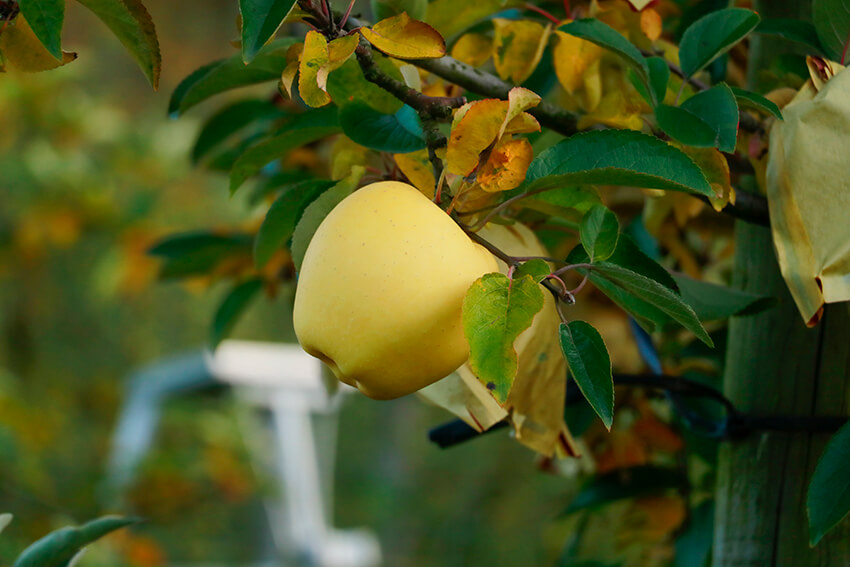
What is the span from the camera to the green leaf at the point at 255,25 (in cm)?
26

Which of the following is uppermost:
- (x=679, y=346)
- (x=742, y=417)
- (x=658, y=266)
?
(x=658, y=266)

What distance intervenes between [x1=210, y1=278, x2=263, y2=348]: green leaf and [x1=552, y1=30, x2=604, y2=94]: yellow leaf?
0.34 meters

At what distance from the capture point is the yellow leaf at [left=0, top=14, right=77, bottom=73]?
309 millimetres

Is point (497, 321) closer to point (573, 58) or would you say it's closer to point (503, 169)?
point (503, 169)

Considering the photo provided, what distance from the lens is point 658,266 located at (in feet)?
1.05

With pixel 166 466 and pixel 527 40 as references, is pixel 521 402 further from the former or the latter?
pixel 166 466

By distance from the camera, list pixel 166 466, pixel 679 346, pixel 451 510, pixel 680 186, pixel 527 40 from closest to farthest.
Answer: pixel 680 186, pixel 527 40, pixel 679 346, pixel 166 466, pixel 451 510

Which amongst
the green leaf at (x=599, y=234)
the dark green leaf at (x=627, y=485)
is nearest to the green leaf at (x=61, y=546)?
the green leaf at (x=599, y=234)

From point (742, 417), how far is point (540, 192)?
0.20 m

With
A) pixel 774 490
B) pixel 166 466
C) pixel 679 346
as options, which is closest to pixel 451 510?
pixel 166 466

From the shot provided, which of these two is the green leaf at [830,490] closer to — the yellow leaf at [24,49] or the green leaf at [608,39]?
the green leaf at [608,39]

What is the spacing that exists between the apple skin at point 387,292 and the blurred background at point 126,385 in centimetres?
102

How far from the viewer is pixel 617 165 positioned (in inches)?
11.2

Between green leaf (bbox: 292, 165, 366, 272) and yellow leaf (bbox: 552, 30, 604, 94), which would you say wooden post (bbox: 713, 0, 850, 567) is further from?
green leaf (bbox: 292, 165, 366, 272)
